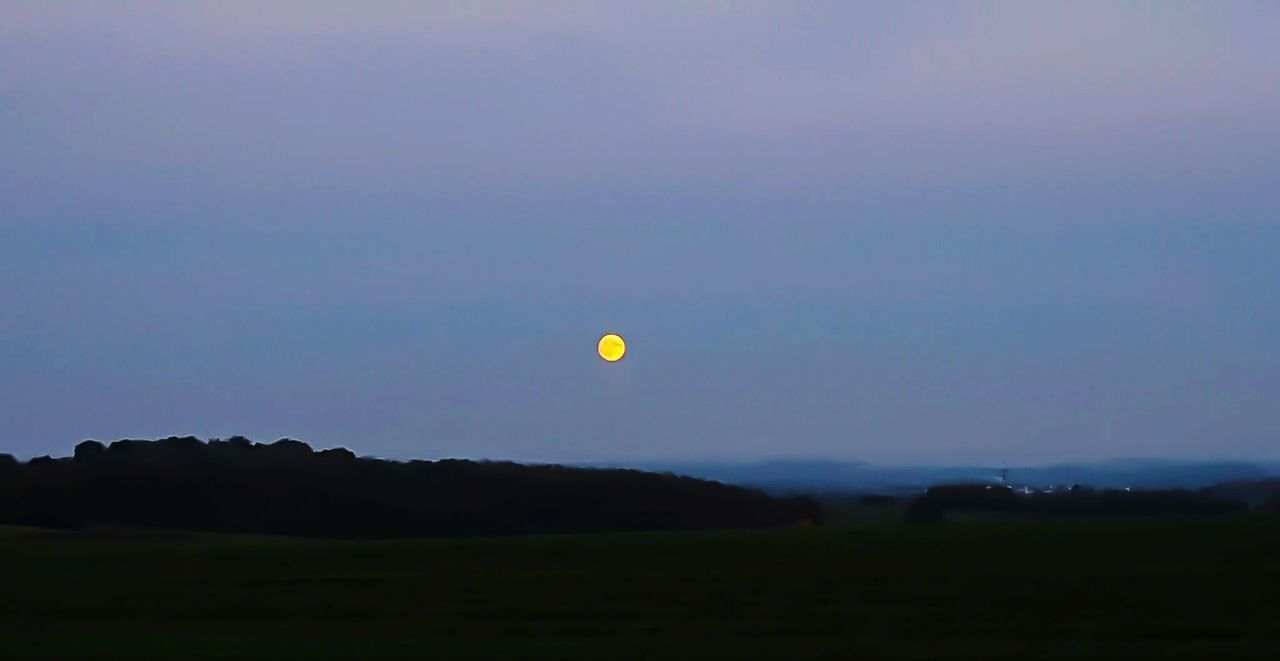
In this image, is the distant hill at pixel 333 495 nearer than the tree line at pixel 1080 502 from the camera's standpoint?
No

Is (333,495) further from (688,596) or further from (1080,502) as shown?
(688,596)

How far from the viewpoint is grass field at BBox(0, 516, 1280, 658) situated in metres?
16.7

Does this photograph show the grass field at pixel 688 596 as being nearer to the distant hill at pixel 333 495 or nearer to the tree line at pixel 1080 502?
the tree line at pixel 1080 502

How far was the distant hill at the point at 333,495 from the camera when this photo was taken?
45.9 metres

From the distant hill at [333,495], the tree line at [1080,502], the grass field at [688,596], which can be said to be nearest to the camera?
the grass field at [688,596]

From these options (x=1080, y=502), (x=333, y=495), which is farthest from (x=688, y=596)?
(x=333, y=495)

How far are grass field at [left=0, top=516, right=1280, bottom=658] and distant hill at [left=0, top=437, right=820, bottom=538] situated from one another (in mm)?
15903

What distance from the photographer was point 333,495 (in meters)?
51.9

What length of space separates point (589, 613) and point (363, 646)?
3237 mm

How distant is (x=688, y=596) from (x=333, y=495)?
109 ft

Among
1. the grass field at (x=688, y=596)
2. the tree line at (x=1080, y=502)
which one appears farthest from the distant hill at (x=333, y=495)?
the grass field at (x=688, y=596)

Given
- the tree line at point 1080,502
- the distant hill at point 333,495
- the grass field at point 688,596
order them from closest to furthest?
the grass field at point 688,596, the tree line at point 1080,502, the distant hill at point 333,495

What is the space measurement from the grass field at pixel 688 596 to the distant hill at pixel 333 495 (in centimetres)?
1590

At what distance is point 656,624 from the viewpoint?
18.3m
